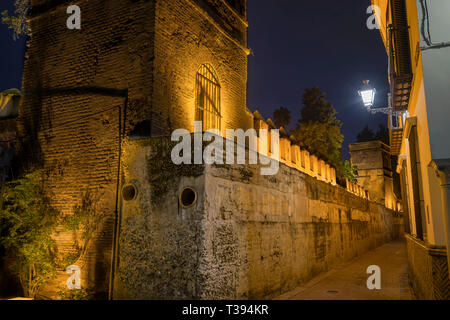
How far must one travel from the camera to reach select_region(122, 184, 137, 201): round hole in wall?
6.41 metres

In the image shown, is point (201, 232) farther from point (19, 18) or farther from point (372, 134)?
point (372, 134)

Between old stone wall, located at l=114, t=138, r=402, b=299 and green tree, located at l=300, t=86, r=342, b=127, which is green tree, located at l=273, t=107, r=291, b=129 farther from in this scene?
old stone wall, located at l=114, t=138, r=402, b=299

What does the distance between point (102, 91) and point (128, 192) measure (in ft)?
9.35

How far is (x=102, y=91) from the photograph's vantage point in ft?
26.2

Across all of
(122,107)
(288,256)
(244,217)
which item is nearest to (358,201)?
(288,256)

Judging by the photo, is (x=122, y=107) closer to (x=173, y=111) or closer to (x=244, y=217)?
(x=173, y=111)

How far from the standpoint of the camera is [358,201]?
17016 millimetres

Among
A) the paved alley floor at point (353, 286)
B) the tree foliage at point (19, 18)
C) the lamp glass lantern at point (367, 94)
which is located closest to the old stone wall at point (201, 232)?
the paved alley floor at point (353, 286)

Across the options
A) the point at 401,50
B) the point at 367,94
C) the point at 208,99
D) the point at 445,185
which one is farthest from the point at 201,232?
the point at 367,94
